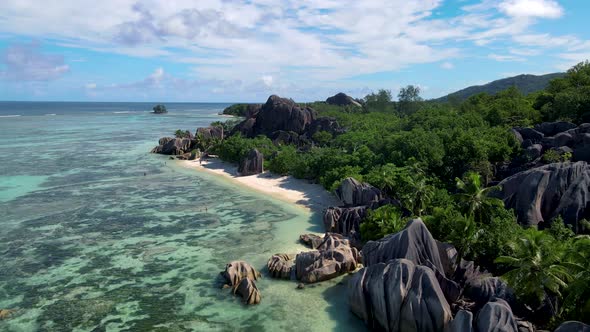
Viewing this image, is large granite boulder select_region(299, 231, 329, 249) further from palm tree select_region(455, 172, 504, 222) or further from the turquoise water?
palm tree select_region(455, 172, 504, 222)

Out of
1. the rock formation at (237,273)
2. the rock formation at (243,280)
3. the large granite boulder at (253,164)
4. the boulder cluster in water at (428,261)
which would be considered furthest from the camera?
the large granite boulder at (253,164)

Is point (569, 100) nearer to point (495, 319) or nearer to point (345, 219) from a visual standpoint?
point (345, 219)

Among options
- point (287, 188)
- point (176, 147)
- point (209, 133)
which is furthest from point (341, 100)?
point (287, 188)

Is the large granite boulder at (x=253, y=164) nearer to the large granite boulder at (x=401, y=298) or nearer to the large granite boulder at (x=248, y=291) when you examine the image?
the large granite boulder at (x=248, y=291)

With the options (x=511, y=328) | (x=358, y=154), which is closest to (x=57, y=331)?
(x=511, y=328)

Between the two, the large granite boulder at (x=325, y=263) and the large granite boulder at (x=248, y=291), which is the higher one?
the large granite boulder at (x=325, y=263)

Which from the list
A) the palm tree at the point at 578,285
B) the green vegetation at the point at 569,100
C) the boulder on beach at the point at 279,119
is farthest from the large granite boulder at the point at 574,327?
the boulder on beach at the point at 279,119

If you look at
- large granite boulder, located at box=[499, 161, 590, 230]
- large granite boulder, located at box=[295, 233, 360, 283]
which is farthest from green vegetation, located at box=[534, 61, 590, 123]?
large granite boulder, located at box=[295, 233, 360, 283]
